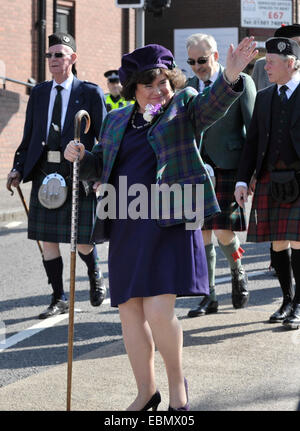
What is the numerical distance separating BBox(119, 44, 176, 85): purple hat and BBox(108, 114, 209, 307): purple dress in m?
0.27

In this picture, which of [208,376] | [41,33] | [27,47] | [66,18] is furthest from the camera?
[66,18]

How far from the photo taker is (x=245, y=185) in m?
5.84

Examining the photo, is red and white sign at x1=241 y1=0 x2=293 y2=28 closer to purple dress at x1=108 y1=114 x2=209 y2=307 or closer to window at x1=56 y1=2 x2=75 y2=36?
window at x1=56 y1=2 x2=75 y2=36

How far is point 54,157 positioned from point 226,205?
1.34m

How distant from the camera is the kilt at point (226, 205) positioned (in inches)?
247

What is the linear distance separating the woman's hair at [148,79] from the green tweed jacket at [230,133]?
203 cm

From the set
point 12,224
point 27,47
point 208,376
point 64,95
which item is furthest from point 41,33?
point 208,376

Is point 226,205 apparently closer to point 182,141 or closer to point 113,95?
point 182,141

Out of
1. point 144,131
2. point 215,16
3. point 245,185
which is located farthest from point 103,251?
point 215,16

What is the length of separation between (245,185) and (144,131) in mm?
1902

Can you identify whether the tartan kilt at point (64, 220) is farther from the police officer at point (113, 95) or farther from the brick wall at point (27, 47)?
the brick wall at point (27, 47)

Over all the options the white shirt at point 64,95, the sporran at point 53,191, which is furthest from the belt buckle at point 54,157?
the white shirt at point 64,95

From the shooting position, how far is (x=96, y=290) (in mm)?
6691
